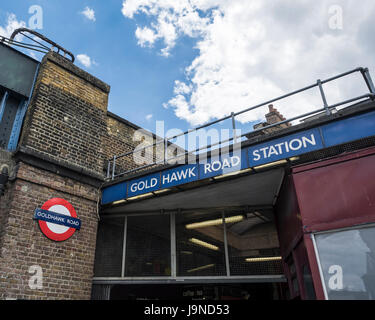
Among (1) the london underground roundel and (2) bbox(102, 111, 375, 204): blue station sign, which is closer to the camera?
(2) bbox(102, 111, 375, 204): blue station sign

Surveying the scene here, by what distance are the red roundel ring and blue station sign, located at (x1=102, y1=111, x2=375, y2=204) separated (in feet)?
3.96

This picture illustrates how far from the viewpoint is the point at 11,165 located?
23.6 feet

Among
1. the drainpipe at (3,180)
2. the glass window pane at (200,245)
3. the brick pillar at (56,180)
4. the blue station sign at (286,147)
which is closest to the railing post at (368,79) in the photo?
the blue station sign at (286,147)

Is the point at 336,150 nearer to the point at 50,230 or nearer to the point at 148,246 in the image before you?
the point at 148,246

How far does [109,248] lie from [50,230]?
6.01ft

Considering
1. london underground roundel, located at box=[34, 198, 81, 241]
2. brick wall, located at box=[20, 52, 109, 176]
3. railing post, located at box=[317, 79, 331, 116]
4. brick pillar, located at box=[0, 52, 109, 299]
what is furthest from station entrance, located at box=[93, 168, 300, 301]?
brick wall, located at box=[20, 52, 109, 176]

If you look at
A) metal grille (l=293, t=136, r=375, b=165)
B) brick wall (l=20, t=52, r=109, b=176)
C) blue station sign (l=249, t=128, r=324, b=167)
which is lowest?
metal grille (l=293, t=136, r=375, b=165)

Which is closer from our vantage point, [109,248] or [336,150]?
[336,150]

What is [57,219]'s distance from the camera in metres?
7.35

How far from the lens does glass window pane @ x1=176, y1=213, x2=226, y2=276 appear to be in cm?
739

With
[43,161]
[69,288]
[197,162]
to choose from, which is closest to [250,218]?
[197,162]

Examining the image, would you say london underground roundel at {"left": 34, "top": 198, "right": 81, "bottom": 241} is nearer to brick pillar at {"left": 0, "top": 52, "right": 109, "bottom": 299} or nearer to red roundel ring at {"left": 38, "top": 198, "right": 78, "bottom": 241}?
red roundel ring at {"left": 38, "top": 198, "right": 78, "bottom": 241}

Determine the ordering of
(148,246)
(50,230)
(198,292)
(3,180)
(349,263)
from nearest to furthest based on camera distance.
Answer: (349,263), (3,180), (50,230), (148,246), (198,292)

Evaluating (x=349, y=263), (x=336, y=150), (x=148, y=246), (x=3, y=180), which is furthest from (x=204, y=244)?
(x=3, y=180)
